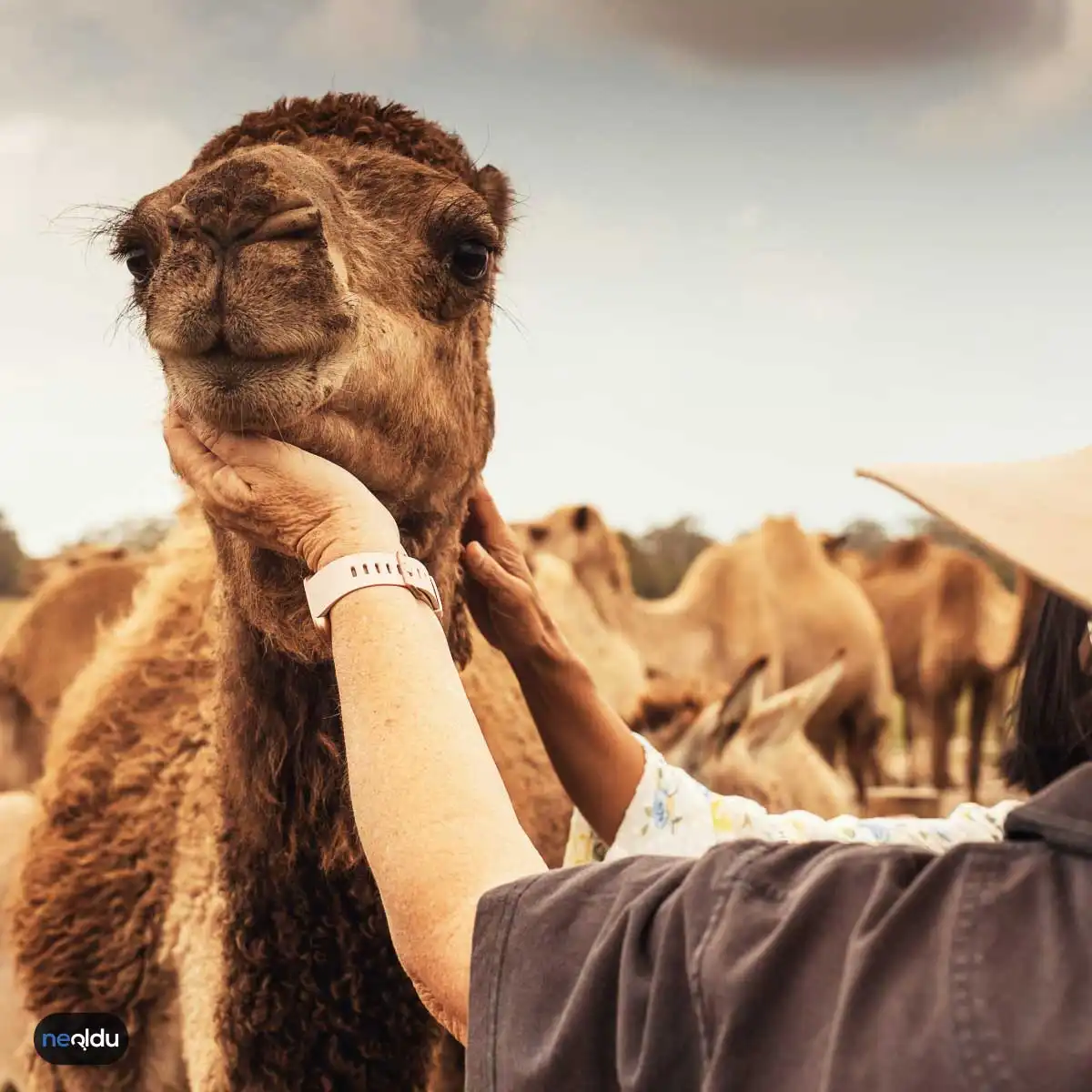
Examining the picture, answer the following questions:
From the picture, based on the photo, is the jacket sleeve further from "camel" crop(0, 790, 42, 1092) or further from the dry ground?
the dry ground

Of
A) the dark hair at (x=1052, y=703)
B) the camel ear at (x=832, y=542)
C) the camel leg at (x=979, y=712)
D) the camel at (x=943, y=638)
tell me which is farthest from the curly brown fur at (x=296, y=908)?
the camel leg at (x=979, y=712)

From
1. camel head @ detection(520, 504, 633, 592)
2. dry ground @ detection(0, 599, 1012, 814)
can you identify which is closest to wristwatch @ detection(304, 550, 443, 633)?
camel head @ detection(520, 504, 633, 592)

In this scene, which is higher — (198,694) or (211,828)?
(198,694)

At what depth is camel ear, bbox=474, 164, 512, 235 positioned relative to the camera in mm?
2011

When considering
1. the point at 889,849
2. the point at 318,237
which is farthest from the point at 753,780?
the point at 889,849

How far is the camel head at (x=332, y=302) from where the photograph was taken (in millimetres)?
A: 1433

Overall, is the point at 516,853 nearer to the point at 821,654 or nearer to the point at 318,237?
the point at 318,237

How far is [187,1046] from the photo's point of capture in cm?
194

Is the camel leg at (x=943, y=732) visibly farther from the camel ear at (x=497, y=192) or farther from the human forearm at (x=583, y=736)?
the camel ear at (x=497, y=192)

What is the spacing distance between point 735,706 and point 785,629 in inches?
243

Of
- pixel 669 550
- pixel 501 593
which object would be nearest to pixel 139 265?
pixel 501 593

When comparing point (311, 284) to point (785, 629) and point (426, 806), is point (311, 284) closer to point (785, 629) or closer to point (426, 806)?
point (426, 806)

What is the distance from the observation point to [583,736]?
1.98 meters

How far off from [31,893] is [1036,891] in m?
1.79
